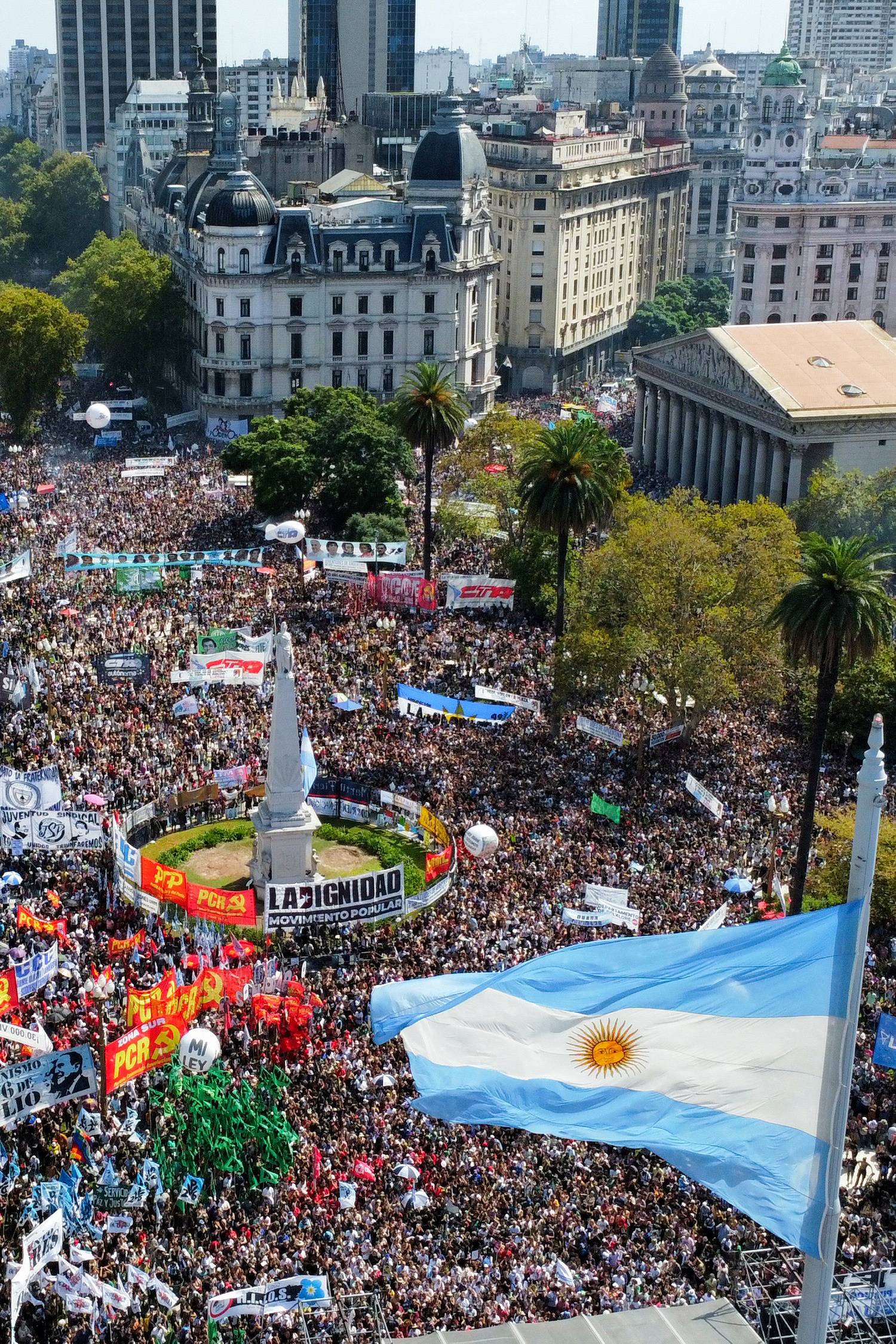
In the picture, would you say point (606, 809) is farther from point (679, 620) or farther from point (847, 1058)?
point (847, 1058)

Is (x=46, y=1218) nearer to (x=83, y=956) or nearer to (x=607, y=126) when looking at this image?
(x=83, y=956)

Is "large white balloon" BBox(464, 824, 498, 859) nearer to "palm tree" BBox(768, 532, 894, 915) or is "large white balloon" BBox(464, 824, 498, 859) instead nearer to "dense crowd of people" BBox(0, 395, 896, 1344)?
"dense crowd of people" BBox(0, 395, 896, 1344)

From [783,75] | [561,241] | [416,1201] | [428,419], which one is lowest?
[416,1201]

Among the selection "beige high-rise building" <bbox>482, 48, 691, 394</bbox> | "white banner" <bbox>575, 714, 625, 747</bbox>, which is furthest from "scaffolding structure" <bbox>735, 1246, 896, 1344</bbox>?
"beige high-rise building" <bbox>482, 48, 691, 394</bbox>

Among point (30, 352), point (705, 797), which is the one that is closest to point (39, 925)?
point (705, 797)

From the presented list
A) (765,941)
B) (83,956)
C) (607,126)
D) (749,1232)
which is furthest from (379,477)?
(607,126)

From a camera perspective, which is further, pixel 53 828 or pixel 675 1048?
pixel 53 828

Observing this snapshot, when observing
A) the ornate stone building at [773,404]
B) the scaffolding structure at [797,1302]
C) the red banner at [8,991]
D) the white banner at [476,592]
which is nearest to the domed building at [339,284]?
the ornate stone building at [773,404]
